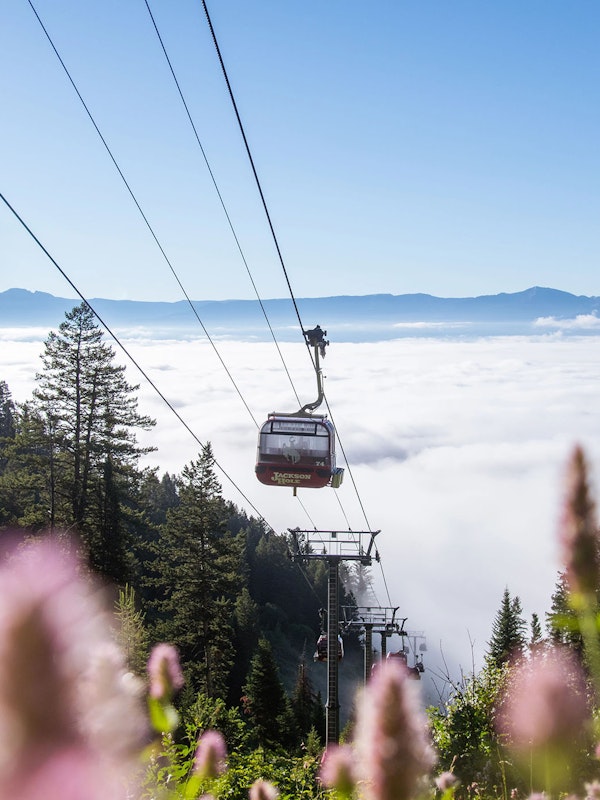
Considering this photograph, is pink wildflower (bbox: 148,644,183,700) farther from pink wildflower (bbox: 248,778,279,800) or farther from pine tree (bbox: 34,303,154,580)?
pine tree (bbox: 34,303,154,580)

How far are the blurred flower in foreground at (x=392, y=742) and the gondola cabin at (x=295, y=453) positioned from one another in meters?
17.2

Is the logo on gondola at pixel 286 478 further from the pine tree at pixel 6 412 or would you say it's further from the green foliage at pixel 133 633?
the pine tree at pixel 6 412

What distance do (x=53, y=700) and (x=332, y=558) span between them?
1860 centimetres

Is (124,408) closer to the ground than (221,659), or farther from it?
farther from it

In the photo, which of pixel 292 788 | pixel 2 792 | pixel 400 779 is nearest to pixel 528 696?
pixel 400 779

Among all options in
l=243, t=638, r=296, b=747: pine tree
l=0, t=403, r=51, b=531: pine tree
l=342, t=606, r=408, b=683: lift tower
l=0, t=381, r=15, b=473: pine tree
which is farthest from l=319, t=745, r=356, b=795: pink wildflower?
l=0, t=381, r=15, b=473: pine tree

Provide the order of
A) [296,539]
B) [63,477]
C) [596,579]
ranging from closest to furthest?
[596,579]
[296,539]
[63,477]

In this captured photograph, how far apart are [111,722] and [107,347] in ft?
111

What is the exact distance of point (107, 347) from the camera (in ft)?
110

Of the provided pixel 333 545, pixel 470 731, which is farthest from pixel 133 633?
pixel 333 545

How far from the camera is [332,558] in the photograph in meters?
19.3

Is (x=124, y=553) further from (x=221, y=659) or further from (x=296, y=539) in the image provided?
(x=296, y=539)

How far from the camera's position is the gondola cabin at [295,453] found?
18500 millimetres

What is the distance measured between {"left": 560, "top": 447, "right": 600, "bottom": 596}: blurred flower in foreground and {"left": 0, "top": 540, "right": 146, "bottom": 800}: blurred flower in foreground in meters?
0.87
